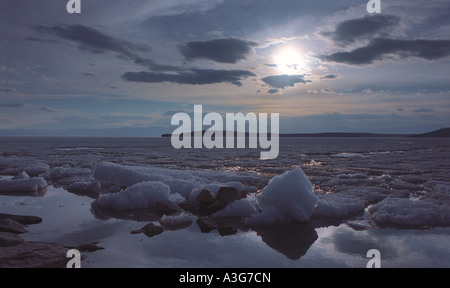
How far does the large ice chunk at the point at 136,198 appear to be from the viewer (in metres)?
7.81

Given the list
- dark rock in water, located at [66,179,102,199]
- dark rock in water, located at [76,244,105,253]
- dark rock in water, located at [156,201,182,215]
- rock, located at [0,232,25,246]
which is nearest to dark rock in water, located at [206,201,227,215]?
dark rock in water, located at [156,201,182,215]

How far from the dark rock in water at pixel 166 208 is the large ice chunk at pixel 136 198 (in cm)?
29

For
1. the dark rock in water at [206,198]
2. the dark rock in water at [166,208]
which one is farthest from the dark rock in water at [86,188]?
the dark rock in water at [206,198]

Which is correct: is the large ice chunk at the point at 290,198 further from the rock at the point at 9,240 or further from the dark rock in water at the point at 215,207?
the rock at the point at 9,240

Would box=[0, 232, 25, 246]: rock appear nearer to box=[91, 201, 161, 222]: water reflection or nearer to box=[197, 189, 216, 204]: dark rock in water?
box=[91, 201, 161, 222]: water reflection

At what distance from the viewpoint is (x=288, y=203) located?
269 inches

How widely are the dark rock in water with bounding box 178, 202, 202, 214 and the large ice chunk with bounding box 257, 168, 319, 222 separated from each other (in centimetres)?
152

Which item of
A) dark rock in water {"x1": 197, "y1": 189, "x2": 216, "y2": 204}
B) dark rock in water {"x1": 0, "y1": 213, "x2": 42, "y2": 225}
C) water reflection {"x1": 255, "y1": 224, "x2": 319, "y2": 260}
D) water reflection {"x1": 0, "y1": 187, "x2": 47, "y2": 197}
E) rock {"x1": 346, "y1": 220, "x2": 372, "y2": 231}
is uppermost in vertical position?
dark rock in water {"x1": 197, "y1": 189, "x2": 216, "y2": 204}

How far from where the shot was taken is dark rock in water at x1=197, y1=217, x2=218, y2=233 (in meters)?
6.09

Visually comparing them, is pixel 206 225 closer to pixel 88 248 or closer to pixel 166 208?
pixel 166 208

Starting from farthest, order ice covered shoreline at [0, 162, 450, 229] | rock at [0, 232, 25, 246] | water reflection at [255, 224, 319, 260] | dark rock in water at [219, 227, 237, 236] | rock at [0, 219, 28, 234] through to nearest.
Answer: ice covered shoreline at [0, 162, 450, 229], dark rock in water at [219, 227, 237, 236], rock at [0, 219, 28, 234], water reflection at [255, 224, 319, 260], rock at [0, 232, 25, 246]

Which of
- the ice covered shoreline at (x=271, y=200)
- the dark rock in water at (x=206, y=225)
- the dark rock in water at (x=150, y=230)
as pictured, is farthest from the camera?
the ice covered shoreline at (x=271, y=200)

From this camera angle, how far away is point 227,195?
296 inches
